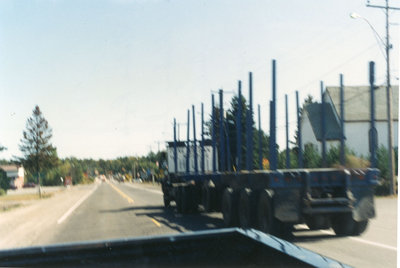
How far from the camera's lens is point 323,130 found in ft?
41.2

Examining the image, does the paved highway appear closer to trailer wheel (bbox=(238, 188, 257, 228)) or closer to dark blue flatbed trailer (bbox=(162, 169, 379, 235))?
dark blue flatbed trailer (bbox=(162, 169, 379, 235))

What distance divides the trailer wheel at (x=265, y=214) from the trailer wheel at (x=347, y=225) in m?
1.69

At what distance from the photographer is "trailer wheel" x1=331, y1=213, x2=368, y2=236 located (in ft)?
37.4

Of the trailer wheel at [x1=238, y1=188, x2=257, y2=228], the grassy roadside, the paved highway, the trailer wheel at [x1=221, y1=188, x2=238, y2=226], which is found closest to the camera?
the paved highway

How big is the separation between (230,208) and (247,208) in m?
1.35

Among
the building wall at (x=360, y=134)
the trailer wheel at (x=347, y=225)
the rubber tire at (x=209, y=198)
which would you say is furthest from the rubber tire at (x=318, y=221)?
the building wall at (x=360, y=134)

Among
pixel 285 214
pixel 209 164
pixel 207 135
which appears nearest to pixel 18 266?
pixel 285 214

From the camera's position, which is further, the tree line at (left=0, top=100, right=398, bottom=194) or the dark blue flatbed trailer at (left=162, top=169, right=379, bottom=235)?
the tree line at (left=0, top=100, right=398, bottom=194)

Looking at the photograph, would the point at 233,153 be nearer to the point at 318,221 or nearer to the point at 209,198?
the point at 209,198

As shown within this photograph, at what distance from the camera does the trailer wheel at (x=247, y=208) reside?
473 inches

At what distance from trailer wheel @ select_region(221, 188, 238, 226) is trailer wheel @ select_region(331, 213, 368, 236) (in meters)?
2.81

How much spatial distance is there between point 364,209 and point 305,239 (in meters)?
1.51

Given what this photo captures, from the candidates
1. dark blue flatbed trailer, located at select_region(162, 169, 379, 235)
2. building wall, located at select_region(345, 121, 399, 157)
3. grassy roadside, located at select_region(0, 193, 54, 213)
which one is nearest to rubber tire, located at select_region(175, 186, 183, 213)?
dark blue flatbed trailer, located at select_region(162, 169, 379, 235)

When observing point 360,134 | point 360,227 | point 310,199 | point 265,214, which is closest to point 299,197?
point 310,199
